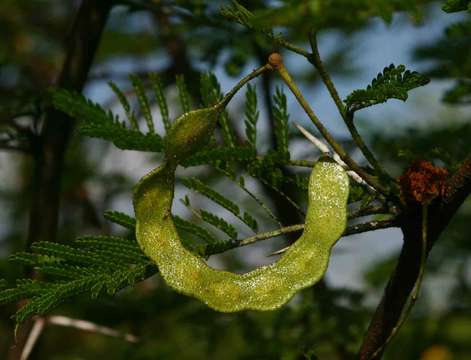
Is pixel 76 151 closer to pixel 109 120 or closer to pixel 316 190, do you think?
pixel 109 120

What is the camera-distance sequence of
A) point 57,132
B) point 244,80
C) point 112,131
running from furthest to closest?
point 57,132, point 112,131, point 244,80

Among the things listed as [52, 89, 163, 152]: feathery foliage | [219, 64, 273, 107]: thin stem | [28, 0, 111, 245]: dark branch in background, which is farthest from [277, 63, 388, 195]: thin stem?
[28, 0, 111, 245]: dark branch in background

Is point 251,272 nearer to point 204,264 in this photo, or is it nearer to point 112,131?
point 204,264

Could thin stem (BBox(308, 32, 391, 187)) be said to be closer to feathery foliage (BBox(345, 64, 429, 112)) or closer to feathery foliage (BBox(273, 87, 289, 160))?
feathery foliage (BBox(345, 64, 429, 112))

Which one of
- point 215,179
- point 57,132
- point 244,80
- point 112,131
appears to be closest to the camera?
point 244,80

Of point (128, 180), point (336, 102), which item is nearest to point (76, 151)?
point (128, 180)

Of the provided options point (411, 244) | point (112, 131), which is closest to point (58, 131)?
point (112, 131)
